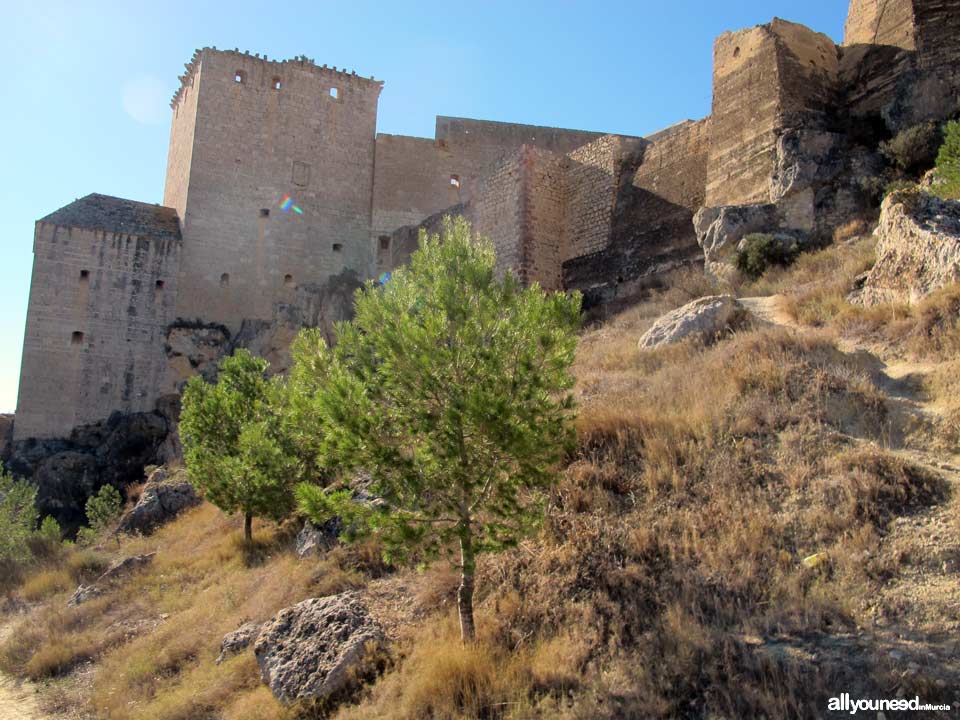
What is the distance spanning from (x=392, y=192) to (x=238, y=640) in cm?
1652

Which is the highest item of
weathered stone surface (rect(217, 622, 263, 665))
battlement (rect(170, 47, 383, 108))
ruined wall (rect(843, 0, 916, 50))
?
battlement (rect(170, 47, 383, 108))

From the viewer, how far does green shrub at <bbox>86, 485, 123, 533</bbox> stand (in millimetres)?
15680

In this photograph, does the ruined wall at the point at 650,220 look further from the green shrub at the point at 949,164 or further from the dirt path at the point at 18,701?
the dirt path at the point at 18,701

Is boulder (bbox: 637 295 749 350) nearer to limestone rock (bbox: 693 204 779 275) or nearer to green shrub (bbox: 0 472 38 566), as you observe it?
limestone rock (bbox: 693 204 779 275)

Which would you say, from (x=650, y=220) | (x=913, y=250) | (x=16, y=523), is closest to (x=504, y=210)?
(x=650, y=220)

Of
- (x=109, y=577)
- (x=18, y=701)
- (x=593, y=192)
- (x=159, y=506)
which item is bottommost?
(x=18, y=701)

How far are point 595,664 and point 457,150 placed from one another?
63.6ft

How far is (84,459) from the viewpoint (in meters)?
18.3

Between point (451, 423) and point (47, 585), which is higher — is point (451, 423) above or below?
above

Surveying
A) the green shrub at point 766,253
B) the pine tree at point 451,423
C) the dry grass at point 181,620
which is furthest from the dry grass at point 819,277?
the dry grass at point 181,620

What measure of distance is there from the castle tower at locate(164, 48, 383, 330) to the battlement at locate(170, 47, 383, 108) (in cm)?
3

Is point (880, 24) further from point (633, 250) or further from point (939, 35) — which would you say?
point (633, 250)

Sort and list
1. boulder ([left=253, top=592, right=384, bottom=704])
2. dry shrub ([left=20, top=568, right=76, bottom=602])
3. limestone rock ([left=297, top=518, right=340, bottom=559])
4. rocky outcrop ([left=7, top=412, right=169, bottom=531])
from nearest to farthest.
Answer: boulder ([left=253, top=592, right=384, bottom=704]) → limestone rock ([left=297, top=518, right=340, bottom=559]) → dry shrub ([left=20, top=568, right=76, bottom=602]) → rocky outcrop ([left=7, top=412, right=169, bottom=531])

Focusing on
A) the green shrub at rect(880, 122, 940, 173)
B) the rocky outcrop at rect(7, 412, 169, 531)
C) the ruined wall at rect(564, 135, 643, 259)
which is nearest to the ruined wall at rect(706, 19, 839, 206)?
the green shrub at rect(880, 122, 940, 173)
